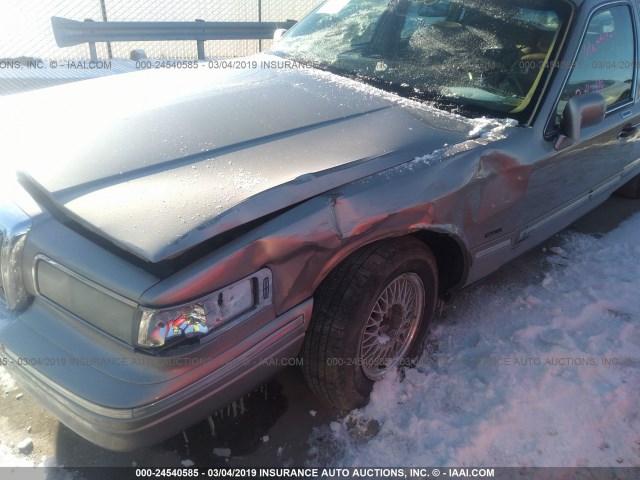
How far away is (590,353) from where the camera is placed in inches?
108

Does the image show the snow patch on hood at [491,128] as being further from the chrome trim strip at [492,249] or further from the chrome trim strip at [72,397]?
the chrome trim strip at [72,397]

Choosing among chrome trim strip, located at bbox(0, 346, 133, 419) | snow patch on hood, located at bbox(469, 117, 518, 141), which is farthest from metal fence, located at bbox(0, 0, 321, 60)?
chrome trim strip, located at bbox(0, 346, 133, 419)

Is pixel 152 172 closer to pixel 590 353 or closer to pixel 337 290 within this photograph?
pixel 337 290

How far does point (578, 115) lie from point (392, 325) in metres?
1.41

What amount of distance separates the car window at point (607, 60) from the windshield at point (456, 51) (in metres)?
0.22

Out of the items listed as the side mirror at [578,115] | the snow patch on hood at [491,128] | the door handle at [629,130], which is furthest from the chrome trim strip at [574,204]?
the snow patch on hood at [491,128]

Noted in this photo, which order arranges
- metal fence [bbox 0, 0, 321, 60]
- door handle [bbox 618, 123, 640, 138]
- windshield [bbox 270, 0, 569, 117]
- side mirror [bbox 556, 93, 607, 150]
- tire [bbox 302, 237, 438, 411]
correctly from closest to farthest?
tire [bbox 302, 237, 438, 411], side mirror [bbox 556, 93, 607, 150], windshield [bbox 270, 0, 569, 117], door handle [bbox 618, 123, 640, 138], metal fence [bbox 0, 0, 321, 60]

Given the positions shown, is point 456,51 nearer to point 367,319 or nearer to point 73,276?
point 367,319

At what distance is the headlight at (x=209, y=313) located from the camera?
1600 mm

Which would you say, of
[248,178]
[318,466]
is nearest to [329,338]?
[318,466]

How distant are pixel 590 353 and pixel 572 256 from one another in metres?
1.14

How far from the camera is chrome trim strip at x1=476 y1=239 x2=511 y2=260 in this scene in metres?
2.62

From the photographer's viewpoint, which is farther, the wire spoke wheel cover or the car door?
the car door

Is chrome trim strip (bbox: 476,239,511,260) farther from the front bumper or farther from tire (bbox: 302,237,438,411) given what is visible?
the front bumper
